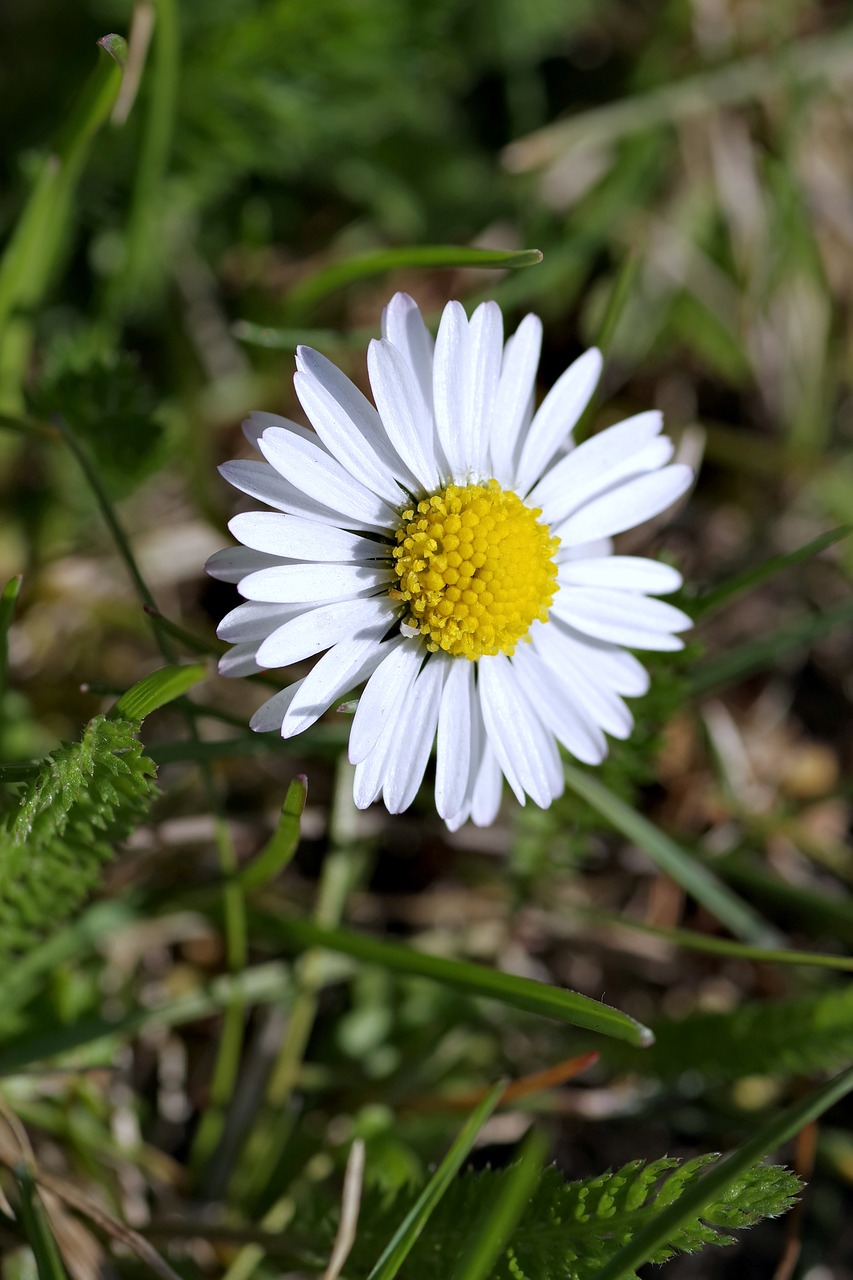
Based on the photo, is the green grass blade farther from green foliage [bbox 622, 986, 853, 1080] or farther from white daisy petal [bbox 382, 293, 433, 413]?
white daisy petal [bbox 382, 293, 433, 413]

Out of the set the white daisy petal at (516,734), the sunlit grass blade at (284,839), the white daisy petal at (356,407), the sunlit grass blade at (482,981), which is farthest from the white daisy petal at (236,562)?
the sunlit grass blade at (482,981)

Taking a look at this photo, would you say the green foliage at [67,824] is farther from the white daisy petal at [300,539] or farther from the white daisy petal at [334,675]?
the white daisy petal at [300,539]

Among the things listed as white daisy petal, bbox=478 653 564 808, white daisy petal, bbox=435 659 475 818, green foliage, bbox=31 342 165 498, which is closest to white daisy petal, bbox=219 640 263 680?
white daisy petal, bbox=435 659 475 818

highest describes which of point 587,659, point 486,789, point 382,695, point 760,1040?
point 382,695

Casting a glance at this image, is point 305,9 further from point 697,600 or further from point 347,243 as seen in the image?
point 697,600

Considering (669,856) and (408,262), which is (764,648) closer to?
(669,856)

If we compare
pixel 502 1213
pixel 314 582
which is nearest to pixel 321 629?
pixel 314 582

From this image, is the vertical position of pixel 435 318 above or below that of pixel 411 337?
above

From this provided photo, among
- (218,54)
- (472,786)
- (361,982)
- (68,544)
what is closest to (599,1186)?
(472,786)
